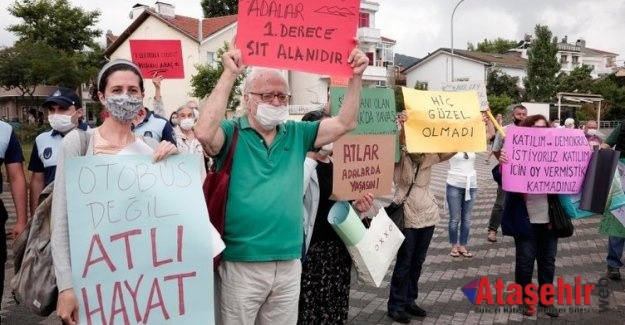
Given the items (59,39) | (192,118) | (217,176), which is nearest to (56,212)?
(217,176)

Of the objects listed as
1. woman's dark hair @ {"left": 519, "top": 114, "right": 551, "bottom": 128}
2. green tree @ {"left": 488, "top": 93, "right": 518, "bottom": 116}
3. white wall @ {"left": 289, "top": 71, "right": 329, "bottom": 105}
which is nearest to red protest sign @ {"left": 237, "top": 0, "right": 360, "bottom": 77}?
woman's dark hair @ {"left": 519, "top": 114, "right": 551, "bottom": 128}

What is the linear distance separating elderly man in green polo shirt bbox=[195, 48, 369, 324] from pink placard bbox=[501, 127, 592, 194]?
2708 millimetres

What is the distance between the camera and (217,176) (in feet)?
8.55

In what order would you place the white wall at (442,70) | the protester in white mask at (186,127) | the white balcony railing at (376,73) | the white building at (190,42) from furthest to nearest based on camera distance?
the white wall at (442,70), the white balcony railing at (376,73), the white building at (190,42), the protester in white mask at (186,127)

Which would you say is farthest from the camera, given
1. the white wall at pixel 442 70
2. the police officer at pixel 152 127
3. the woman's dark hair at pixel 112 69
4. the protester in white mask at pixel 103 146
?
the white wall at pixel 442 70

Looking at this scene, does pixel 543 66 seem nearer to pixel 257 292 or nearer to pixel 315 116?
pixel 315 116

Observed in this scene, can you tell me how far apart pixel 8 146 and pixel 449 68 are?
57600 millimetres

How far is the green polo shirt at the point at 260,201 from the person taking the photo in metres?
2.59

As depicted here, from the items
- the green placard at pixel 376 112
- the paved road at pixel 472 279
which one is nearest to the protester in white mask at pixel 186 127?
the paved road at pixel 472 279

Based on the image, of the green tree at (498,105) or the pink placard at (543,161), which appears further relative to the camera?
the green tree at (498,105)

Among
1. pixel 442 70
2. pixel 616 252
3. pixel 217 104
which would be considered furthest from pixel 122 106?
pixel 442 70

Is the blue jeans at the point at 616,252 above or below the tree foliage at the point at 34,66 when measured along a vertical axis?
below

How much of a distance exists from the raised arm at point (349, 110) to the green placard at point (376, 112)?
0.66 meters

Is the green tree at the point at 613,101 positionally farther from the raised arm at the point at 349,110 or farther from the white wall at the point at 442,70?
the raised arm at the point at 349,110
